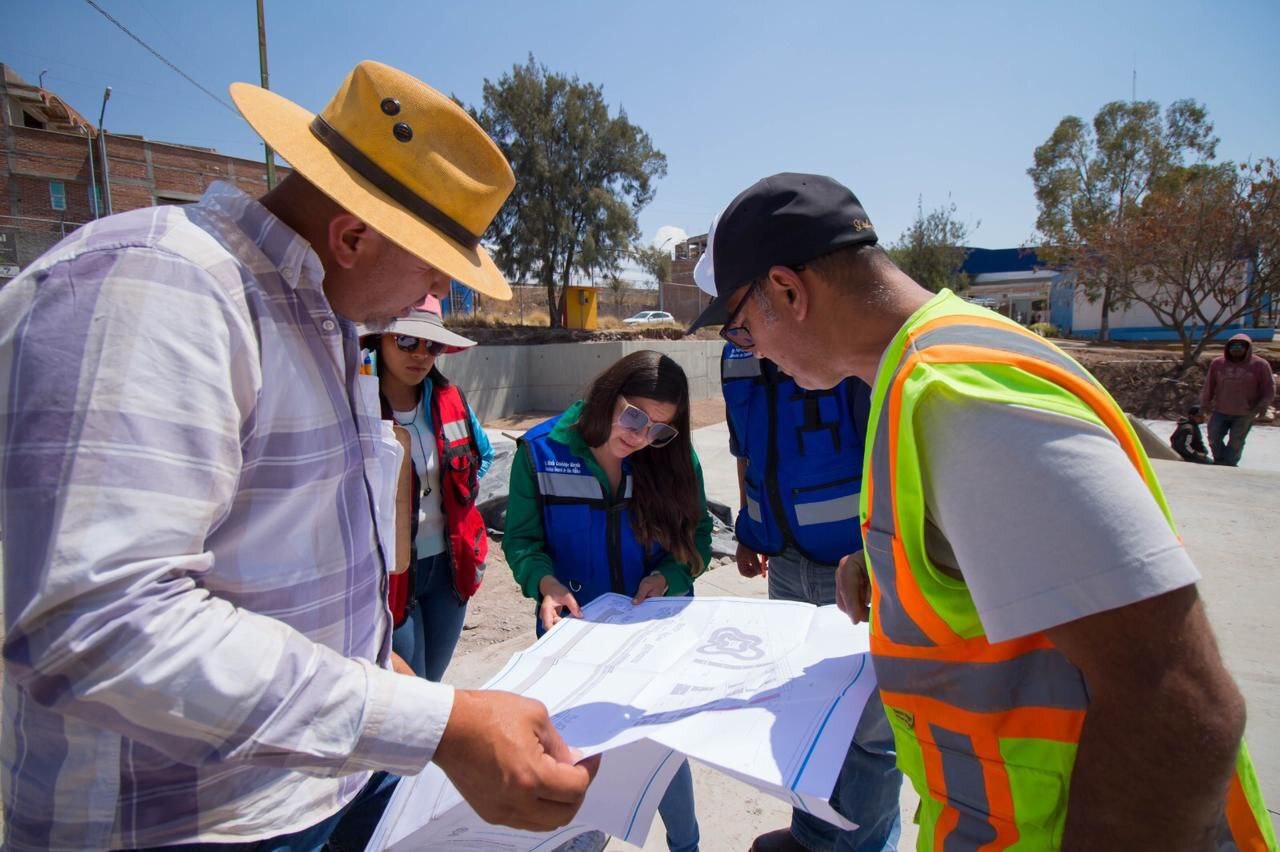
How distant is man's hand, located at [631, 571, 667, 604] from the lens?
200cm

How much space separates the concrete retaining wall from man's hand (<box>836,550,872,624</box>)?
13.2 m

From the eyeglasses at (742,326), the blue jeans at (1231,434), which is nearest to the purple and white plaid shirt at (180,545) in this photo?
the eyeglasses at (742,326)

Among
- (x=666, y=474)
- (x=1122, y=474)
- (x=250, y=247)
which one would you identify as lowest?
(x=666, y=474)

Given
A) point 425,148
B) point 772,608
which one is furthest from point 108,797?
point 772,608

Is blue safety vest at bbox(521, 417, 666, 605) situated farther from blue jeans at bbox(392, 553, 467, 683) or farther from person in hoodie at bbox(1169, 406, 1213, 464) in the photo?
person in hoodie at bbox(1169, 406, 1213, 464)

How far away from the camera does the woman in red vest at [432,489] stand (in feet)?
8.75

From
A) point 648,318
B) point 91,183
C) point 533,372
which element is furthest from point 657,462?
point 91,183

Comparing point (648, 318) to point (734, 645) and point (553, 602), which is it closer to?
point (553, 602)

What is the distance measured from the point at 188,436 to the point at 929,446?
87cm

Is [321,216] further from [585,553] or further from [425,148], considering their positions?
[585,553]

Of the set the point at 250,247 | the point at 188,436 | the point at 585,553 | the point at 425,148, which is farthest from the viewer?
the point at 585,553

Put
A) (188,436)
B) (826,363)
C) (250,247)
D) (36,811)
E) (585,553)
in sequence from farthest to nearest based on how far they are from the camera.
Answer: (585,553)
(826,363)
(250,247)
(36,811)
(188,436)

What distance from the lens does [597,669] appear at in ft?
4.82

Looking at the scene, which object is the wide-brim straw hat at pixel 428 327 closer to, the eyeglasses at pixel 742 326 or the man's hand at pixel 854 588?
the eyeglasses at pixel 742 326
